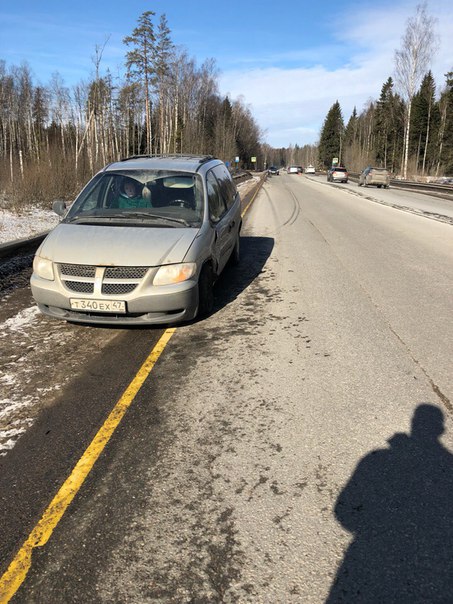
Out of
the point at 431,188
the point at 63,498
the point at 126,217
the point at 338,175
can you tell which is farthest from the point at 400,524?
the point at 338,175

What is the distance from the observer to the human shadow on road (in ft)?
6.47

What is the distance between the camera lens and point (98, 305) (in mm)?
4395

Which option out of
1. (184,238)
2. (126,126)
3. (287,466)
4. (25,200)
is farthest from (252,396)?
(126,126)

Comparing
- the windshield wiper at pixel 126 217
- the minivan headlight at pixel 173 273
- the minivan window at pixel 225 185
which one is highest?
the minivan window at pixel 225 185

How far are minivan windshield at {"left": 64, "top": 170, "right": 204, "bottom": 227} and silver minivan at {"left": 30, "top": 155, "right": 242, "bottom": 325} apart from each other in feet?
0.04

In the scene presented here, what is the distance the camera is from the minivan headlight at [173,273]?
14.7 ft

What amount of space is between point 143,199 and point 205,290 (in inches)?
61.7

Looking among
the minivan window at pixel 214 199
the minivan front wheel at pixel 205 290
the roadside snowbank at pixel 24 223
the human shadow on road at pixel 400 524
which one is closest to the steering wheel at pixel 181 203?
the minivan window at pixel 214 199

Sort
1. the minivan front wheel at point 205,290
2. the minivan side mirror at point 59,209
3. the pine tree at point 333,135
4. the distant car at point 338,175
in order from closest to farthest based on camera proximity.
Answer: the minivan front wheel at point 205,290
the minivan side mirror at point 59,209
the distant car at point 338,175
the pine tree at point 333,135

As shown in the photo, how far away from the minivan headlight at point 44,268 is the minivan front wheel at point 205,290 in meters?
1.55

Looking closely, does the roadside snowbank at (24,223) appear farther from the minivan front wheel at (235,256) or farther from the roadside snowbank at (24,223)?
the minivan front wheel at (235,256)

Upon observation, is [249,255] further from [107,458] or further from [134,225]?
[107,458]

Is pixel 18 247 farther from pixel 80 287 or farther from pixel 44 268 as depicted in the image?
A: pixel 80 287

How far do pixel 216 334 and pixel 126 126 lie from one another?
63.4 meters
